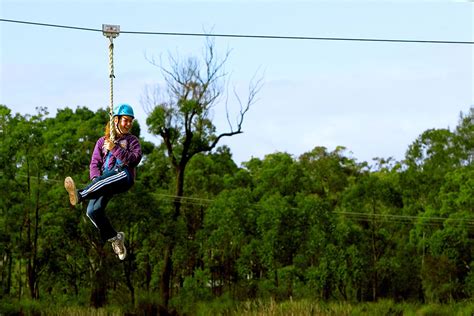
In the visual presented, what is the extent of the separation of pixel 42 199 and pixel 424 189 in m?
19.6

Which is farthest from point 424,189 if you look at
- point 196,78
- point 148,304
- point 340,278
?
point 148,304

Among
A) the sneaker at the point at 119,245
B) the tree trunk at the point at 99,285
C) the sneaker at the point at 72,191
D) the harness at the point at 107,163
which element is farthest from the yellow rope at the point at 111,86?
the tree trunk at the point at 99,285

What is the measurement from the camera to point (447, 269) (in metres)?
38.7

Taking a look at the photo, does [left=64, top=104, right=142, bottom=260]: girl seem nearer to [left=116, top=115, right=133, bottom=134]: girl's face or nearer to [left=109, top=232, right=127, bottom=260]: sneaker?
[left=116, top=115, right=133, bottom=134]: girl's face

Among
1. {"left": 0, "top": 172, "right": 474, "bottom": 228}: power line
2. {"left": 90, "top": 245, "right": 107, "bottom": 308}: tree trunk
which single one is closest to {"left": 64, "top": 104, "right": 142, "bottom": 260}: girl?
{"left": 90, "top": 245, "right": 107, "bottom": 308}: tree trunk

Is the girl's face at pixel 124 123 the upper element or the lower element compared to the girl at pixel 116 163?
upper

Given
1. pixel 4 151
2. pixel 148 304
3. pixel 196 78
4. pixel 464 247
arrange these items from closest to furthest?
pixel 148 304, pixel 4 151, pixel 196 78, pixel 464 247

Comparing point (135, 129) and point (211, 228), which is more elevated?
point (135, 129)

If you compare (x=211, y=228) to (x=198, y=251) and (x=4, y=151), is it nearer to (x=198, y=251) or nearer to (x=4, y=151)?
(x=198, y=251)

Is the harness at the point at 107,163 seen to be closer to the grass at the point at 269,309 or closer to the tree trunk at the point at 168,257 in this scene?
the grass at the point at 269,309

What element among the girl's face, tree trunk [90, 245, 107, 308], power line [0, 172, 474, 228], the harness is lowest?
tree trunk [90, 245, 107, 308]

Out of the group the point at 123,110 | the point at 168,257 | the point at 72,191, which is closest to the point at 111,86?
the point at 123,110

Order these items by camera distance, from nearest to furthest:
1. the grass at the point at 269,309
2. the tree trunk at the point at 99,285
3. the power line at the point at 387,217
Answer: the grass at the point at 269,309 < the tree trunk at the point at 99,285 < the power line at the point at 387,217

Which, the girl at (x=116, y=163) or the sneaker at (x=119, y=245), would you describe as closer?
the girl at (x=116, y=163)
